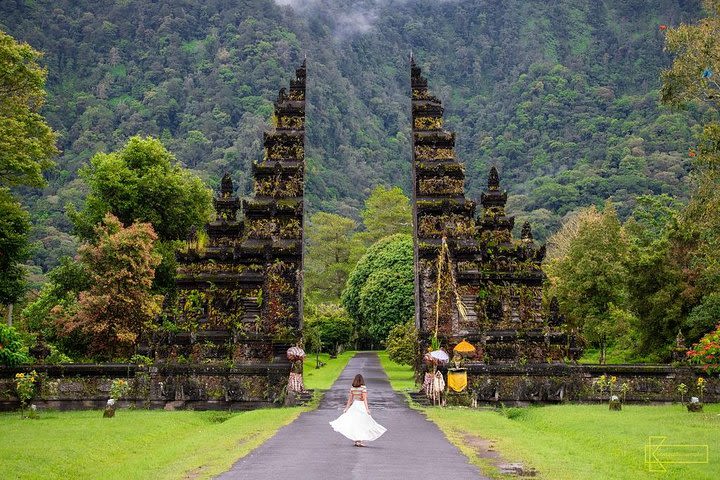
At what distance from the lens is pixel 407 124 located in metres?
174

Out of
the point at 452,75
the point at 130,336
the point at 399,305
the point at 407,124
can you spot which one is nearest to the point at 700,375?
the point at 130,336

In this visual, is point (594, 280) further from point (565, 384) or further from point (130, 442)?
point (130, 442)

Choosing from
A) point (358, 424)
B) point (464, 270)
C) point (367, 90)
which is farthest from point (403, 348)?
point (367, 90)

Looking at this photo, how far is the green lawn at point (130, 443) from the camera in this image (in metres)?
15.4

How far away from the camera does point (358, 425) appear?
1833cm

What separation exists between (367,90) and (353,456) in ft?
538

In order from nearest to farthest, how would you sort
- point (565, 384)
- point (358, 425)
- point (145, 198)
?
point (358, 425) < point (565, 384) < point (145, 198)

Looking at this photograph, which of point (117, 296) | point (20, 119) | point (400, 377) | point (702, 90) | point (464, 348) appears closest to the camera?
point (702, 90)

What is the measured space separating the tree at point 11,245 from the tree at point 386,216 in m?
58.6

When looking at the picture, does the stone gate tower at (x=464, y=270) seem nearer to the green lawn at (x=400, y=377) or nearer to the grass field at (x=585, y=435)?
the green lawn at (x=400, y=377)

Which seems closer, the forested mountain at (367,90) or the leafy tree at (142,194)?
the leafy tree at (142,194)

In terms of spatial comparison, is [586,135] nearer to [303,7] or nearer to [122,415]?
[303,7]

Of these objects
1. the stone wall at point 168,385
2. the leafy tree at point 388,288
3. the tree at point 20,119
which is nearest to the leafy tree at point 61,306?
the tree at point 20,119

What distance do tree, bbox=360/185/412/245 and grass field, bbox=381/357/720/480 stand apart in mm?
67944
